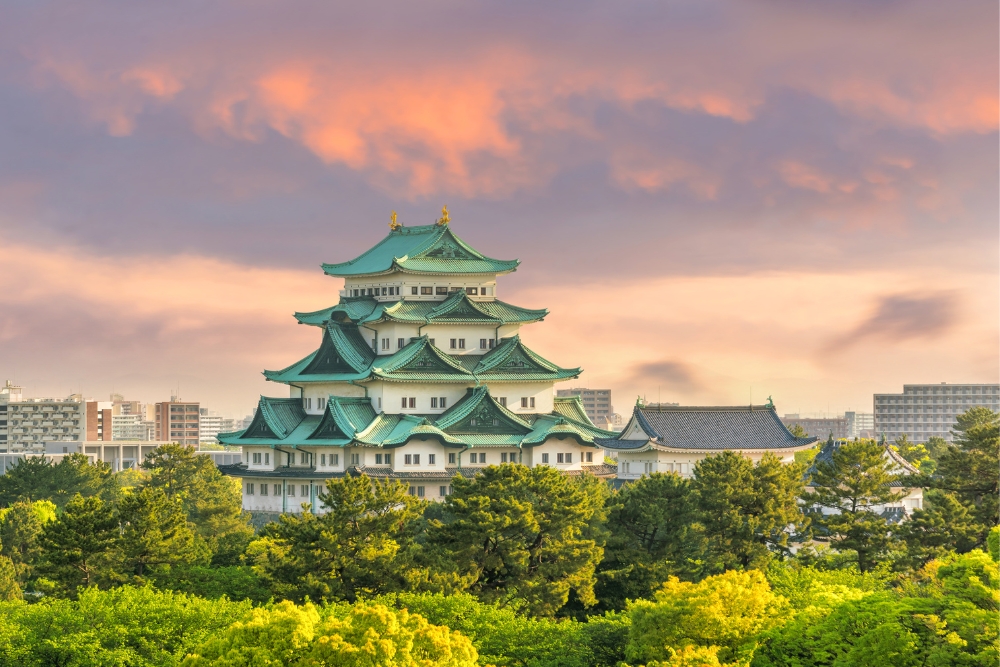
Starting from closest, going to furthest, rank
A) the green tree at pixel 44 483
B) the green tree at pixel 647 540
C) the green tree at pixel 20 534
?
the green tree at pixel 647 540 → the green tree at pixel 20 534 → the green tree at pixel 44 483

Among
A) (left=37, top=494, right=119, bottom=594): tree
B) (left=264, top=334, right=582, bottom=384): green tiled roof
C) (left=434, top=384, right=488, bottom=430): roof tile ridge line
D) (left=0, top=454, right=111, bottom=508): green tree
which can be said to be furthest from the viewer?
(left=0, top=454, right=111, bottom=508): green tree

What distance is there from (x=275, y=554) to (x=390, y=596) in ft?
19.8

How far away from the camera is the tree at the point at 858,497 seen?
62188 millimetres

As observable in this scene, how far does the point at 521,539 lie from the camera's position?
193 ft

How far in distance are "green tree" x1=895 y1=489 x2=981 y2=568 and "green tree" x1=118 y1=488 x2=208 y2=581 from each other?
95.5 feet

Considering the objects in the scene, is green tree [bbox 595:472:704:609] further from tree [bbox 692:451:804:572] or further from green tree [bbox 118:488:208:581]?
green tree [bbox 118:488:208:581]

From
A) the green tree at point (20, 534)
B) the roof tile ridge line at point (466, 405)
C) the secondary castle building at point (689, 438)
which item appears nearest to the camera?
the green tree at point (20, 534)

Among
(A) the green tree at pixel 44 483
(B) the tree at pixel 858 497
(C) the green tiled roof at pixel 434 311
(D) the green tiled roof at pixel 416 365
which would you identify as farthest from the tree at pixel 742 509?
A: (A) the green tree at pixel 44 483

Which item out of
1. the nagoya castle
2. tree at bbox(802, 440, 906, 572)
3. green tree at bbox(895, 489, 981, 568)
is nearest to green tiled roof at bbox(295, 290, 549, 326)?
the nagoya castle

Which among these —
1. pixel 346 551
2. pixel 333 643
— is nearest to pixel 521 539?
pixel 346 551

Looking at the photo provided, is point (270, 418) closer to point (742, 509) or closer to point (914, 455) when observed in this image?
point (742, 509)

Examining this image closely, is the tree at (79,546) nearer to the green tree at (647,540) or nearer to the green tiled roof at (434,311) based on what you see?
the green tree at (647,540)

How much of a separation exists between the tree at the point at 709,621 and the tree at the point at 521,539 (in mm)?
9401

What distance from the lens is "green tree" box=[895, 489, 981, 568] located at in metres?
59.8
